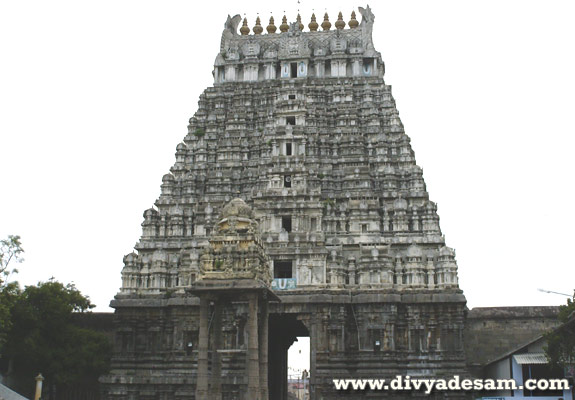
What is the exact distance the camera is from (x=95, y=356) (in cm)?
3844

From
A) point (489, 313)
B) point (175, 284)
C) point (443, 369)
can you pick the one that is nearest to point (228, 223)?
point (175, 284)

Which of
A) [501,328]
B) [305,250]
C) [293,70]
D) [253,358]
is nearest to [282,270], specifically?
[305,250]

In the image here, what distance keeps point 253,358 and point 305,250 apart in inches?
530

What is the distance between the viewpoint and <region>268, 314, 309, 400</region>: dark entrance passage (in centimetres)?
4028

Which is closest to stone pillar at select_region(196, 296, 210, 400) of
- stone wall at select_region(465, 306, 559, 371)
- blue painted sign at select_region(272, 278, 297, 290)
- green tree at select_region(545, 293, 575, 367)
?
blue painted sign at select_region(272, 278, 297, 290)

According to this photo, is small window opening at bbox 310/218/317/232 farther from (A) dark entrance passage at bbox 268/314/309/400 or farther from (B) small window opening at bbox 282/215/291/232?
(A) dark entrance passage at bbox 268/314/309/400

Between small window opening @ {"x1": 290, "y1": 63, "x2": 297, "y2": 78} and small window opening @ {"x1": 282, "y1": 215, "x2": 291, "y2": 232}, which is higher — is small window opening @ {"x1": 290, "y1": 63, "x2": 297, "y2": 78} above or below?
above

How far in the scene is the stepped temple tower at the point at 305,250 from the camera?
3519cm

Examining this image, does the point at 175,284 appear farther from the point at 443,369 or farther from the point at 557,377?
the point at 557,377

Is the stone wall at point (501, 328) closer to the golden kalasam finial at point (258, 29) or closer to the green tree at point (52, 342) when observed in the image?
the green tree at point (52, 342)

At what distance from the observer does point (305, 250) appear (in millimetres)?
36969

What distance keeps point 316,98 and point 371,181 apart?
906cm

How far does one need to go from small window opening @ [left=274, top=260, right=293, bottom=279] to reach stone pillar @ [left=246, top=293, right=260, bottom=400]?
13.3 metres

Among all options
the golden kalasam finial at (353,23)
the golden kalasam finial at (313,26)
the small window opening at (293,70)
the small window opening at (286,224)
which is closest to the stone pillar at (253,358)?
the small window opening at (286,224)
